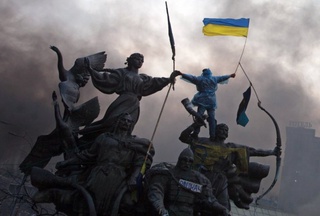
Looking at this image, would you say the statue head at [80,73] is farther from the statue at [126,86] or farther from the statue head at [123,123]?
the statue head at [123,123]

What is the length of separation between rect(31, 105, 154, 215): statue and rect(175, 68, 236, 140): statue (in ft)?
7.80

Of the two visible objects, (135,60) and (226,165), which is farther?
(135,60)

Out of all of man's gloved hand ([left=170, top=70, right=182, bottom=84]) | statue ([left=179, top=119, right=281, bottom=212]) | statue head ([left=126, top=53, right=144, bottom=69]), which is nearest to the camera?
statue ([left=179, top=119, right=281, bottom=212])

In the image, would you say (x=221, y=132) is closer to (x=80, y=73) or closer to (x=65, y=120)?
(x=65, y=120)

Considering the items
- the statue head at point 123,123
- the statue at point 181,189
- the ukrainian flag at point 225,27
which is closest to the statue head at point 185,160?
the statue at point 181,189

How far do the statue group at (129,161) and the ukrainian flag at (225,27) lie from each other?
167cm

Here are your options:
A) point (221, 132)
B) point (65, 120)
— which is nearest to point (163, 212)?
point (221, 132)

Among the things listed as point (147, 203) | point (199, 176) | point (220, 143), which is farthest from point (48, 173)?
point (220, 143)

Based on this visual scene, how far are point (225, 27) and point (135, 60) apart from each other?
10.1ft

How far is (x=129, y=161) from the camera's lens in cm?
1223

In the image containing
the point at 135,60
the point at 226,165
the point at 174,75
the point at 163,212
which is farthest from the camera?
the point at 135,60

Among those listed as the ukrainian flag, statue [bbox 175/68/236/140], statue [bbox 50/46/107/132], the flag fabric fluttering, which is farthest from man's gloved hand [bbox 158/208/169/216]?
the ukrainian flag

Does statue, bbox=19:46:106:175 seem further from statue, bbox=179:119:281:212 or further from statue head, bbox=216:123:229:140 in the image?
statue head, bbox=216:123:229:140

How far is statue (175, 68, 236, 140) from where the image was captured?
14.2 metres
